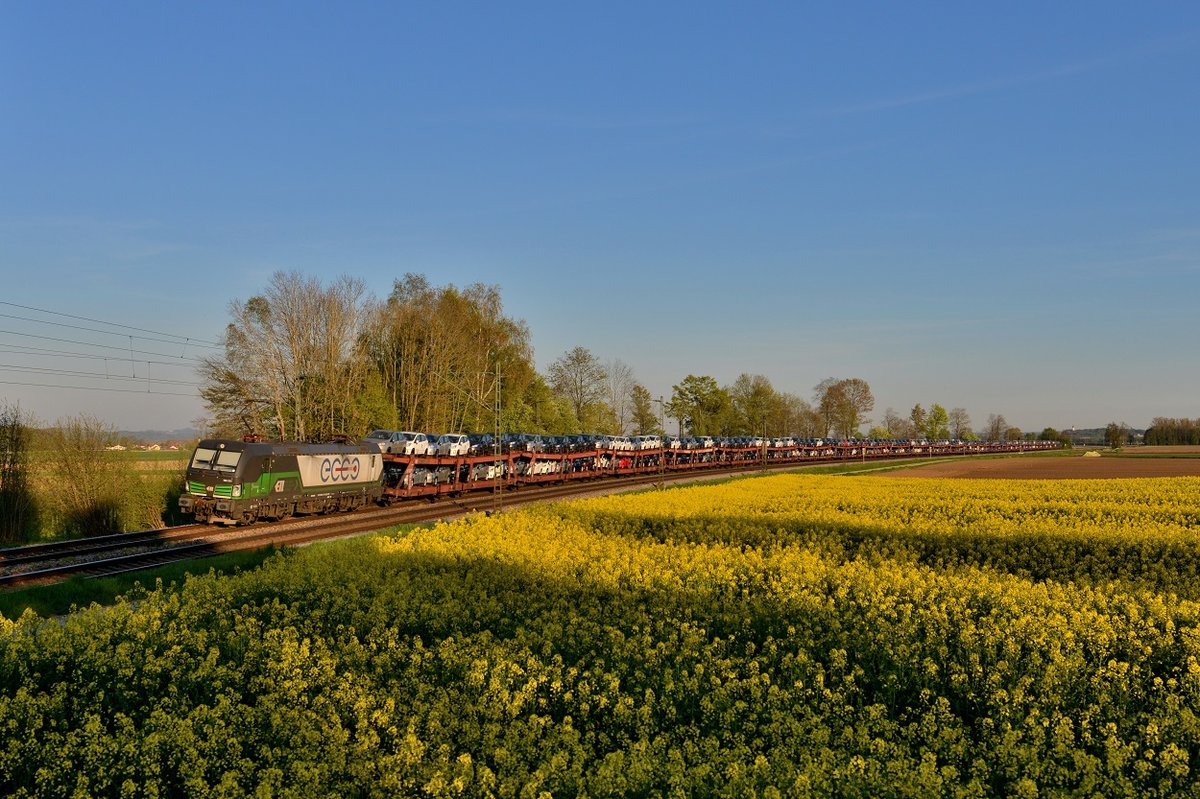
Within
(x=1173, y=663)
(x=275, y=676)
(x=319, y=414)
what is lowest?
(x=1173, y=663)

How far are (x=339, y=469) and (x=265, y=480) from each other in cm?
522

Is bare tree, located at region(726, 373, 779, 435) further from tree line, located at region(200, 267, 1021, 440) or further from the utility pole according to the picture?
the utility pole

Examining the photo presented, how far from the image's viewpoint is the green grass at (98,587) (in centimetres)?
1820

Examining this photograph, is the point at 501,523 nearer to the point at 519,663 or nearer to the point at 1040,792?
the point at 519,663

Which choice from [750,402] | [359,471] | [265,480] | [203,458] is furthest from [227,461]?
[750,402]

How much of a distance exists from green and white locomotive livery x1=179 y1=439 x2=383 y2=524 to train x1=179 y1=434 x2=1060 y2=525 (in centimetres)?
4

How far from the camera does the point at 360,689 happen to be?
804cm

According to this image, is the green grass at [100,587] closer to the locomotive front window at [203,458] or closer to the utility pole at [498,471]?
the locomotive front window at [203,458]

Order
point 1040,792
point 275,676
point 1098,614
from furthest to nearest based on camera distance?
point 1098,614 → point 275,676 → point 1040,792

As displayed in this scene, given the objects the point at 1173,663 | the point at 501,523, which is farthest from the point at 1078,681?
the point at 501,523

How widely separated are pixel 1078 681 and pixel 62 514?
135ft

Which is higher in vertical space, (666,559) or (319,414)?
(319,414)

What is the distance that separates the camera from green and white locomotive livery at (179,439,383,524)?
3128 cm

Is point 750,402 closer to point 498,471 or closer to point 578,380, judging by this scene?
point 578,380
